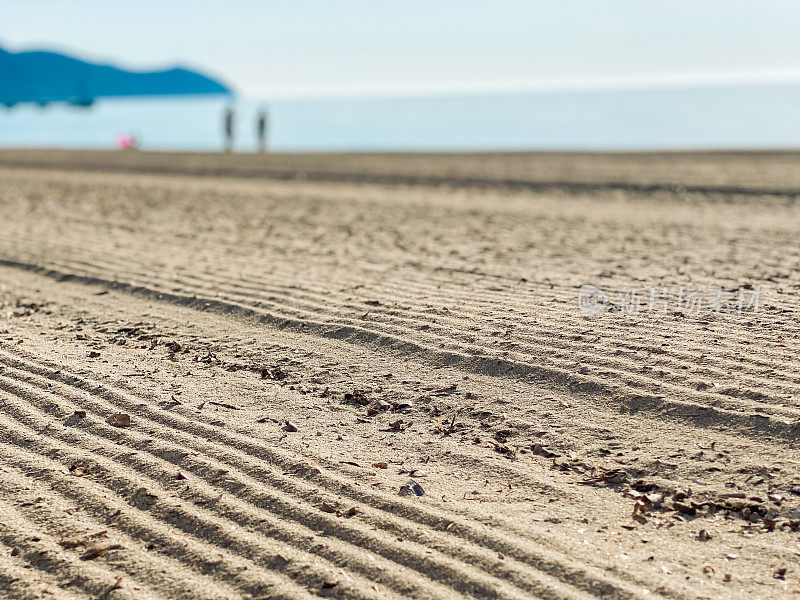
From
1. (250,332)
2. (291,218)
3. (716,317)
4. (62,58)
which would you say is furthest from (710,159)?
(62,58)

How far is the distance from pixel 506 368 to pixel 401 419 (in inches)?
35.0

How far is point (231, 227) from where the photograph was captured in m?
11.4

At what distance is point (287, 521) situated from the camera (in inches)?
146

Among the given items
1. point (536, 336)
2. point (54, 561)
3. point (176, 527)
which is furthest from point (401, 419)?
point (54, 561)

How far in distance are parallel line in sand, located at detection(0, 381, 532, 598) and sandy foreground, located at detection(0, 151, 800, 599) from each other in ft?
0.04

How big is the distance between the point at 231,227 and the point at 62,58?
132975mm

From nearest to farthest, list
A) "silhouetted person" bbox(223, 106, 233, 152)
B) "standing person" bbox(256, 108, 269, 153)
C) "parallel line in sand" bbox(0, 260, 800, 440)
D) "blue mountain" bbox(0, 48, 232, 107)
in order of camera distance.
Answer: "parallel line in sand" bbox(0, 260, 800, 440), "standing person" bbox(256, 108, 269, 153), "silhouetted person" bbox(223, 106, 233, 152), "blue mountain" bbox(0, 48, 232, 107)

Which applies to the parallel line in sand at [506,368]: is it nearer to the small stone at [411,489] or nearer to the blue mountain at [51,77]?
the small stone at [411,489]

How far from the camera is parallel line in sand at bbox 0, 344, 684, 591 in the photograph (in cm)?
337

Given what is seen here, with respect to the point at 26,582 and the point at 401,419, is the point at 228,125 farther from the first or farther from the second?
the point at 26,582

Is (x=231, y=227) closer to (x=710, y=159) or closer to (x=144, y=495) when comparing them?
(x=144, y=495)

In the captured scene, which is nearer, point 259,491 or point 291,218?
point 259,491

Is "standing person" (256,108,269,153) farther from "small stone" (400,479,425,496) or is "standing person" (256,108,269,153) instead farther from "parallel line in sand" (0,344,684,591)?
"small stone" (400,479,425,496)

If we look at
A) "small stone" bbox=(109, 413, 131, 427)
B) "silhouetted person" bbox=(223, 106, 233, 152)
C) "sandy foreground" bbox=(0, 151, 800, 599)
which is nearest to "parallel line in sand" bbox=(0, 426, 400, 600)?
"sandy foreground" bbox=(0, 151, 800, 599)
